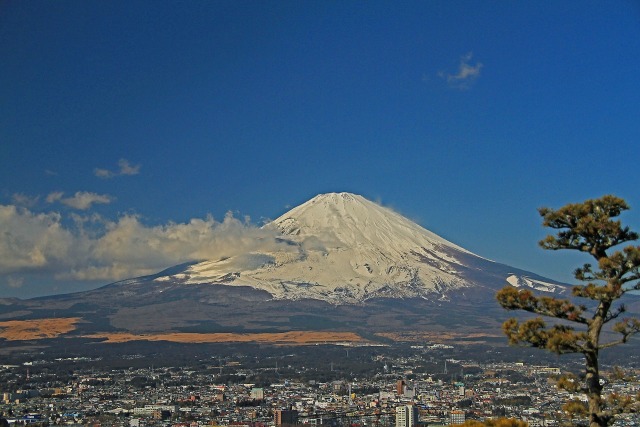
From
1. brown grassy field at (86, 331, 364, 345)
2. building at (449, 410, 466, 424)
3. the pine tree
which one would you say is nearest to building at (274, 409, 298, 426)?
building at (449, 410, 466, 424)

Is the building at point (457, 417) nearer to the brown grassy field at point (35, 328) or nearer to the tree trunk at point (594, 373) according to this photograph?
the tree trunk at point (594, 373)

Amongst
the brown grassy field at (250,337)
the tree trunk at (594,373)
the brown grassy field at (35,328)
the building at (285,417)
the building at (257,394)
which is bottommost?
the building at (285,417)

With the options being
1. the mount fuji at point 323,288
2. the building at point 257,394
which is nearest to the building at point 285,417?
the building at point 257,394

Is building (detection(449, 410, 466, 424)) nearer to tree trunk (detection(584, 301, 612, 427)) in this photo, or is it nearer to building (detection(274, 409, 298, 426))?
building (detection(274, 409, 298, 426))

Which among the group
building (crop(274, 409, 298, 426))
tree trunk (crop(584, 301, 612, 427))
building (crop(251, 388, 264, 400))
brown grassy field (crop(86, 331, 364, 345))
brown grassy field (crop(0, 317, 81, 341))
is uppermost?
brown grassy field (crop(0, 317, 81, 341))

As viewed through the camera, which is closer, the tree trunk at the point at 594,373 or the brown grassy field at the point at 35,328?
the tree trunk at the point at 594,373

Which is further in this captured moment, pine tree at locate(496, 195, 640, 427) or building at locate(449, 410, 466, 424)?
building at locate(449, 410, 466, 424)

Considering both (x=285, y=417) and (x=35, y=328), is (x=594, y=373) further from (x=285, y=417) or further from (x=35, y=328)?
(x=35, y=328)
